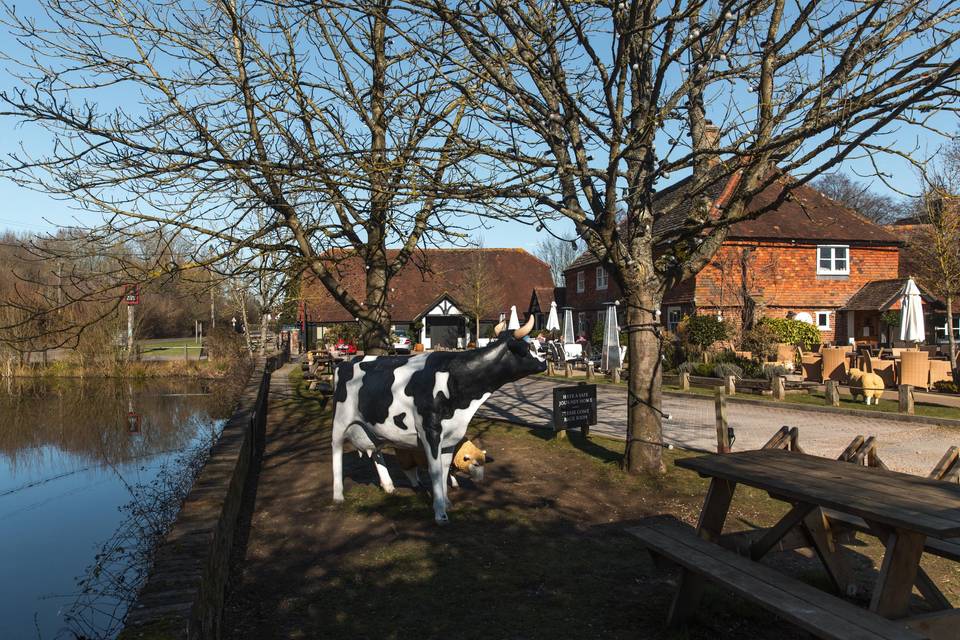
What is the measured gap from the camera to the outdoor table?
3498mm

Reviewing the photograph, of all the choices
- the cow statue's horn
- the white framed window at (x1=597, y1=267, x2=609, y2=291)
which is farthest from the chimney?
the white framed window at (x1=597, y1=267, x2=609, y2=291)

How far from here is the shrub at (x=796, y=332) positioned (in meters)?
23.8

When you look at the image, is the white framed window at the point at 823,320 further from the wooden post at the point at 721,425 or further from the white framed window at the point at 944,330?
the wooden post at the point at 721,425

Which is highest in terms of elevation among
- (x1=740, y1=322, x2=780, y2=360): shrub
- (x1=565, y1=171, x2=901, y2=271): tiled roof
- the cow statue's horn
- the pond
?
(x1=565, y1=171, x2=901, y2=271): tiled roof

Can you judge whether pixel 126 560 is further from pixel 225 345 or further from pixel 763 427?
pixel 225 345

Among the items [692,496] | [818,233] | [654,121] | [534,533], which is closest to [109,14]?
[654,121]

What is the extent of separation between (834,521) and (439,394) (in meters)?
3.58

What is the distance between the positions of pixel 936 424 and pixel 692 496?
799cm

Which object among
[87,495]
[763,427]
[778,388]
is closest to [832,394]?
[778,388]

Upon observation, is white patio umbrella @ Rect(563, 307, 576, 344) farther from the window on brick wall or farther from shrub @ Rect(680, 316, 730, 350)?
shrub @ Rect(680, 316, 730, 350)

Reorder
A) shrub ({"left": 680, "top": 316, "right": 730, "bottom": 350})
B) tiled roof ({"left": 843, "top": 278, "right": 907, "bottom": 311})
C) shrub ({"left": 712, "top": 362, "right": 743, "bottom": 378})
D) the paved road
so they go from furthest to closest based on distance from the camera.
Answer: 1. tiled roof ({"left": 843, "top": 278, "right": 907, "bottom": 311})
2. shrub ({"left": 680, "top": 316, "right": 730, "bottom": 350})
3. shrub ({"left": 712, "top": 362, "right": 743, "bottom": 378})
4. the paved road

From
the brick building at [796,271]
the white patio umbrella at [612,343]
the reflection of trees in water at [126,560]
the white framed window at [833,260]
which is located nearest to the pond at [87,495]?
the reflection of trees in water at [126,560]

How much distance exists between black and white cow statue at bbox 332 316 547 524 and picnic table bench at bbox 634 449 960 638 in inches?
92.9

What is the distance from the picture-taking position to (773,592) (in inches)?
139
